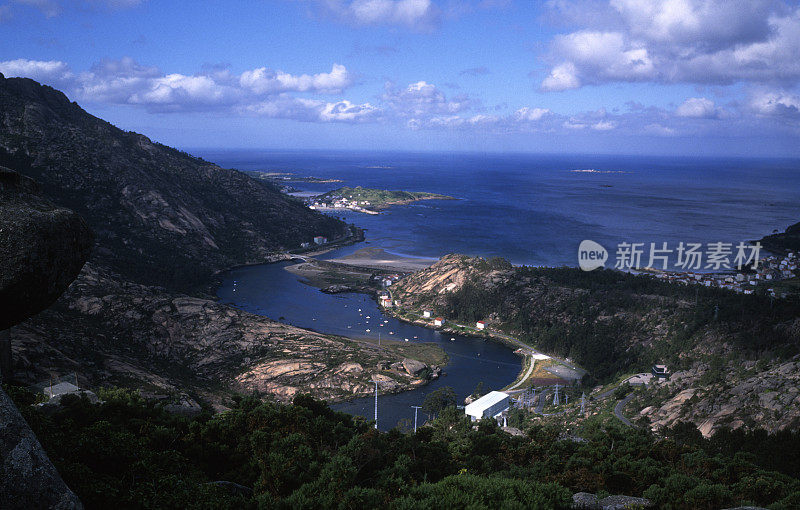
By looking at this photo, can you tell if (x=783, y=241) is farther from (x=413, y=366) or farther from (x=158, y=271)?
(x=158, y=271)

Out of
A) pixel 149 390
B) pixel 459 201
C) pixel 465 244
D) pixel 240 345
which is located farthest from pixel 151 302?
pixel 459 201

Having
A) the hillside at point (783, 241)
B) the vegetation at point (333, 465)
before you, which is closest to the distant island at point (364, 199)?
the hillside at point (783, 241)

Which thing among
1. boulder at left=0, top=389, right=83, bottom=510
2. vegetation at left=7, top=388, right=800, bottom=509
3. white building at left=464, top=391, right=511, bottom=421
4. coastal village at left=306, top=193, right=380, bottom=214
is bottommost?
white building at left=464, top=391, right=511, bottom=421

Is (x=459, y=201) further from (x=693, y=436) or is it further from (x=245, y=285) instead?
(x=693, y=436)

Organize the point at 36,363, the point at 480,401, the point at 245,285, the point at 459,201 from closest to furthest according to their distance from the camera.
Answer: the point at 36,363 → the point at 480,401 → the point at 245,285 → the point at 459,201

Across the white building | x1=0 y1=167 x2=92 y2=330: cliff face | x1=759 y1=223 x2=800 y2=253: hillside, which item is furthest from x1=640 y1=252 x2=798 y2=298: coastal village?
x1=0 y1=167 x2=92 y2=330: cliff face

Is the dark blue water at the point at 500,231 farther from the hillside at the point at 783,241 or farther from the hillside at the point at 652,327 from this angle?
the hillside at the point at 652,327

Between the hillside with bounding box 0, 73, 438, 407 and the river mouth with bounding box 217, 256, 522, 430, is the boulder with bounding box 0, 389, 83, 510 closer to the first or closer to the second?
the hillside with bounding box 0, 73, 438, 407
